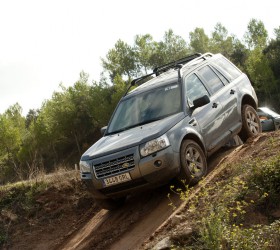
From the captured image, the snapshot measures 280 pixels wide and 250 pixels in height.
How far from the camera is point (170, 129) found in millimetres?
6512

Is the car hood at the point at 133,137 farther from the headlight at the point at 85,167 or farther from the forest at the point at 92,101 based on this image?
the forest at the point at 92,101

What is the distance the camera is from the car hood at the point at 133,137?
633 centimetres

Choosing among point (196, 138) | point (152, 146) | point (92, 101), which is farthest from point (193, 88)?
point (92, 101)

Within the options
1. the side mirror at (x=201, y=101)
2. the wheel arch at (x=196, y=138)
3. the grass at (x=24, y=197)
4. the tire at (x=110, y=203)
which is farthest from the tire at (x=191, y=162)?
the grass at (x=24, y=197)

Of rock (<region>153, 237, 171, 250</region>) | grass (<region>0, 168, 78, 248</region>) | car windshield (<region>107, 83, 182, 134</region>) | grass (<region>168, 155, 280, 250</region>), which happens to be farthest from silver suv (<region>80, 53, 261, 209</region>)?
grass (<region>0, 168, 78, 248</region>)

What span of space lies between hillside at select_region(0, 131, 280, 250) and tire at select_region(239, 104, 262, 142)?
0.68 m

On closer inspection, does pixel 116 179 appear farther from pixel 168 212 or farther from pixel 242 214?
pixel 242 214

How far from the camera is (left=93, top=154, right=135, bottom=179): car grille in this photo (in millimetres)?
6270

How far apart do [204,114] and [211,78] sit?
120cm

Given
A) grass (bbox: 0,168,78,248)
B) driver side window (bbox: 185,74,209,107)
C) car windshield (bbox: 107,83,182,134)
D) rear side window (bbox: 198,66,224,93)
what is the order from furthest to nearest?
grass (bbox: 0,168,78,248) < rear side window (bbox: 198,66,224,93) < driver side window (bbox: 185,74,209,107) < car windshield (bbox: 107,83,182,134)

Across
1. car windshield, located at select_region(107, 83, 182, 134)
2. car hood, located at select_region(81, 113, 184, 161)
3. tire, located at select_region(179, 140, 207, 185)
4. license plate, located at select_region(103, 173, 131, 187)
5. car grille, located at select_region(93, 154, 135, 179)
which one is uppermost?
car windshield, located at select_region(107, 83, 182, 134)

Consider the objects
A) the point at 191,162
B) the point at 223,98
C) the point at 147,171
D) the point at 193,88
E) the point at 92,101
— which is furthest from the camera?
the point at 92,101

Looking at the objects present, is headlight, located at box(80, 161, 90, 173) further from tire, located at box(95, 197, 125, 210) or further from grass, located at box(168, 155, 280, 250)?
grass, located at box(168, 155, 280, 250)

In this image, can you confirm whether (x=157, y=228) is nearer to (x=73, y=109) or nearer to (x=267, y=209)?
(x=267, y=209)
